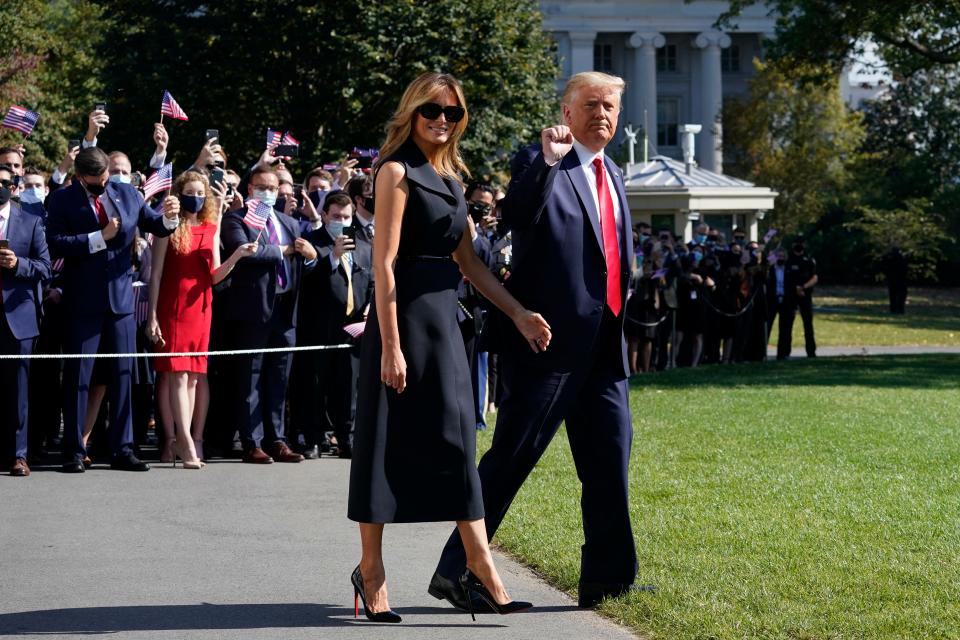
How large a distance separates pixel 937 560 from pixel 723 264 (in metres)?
17.4

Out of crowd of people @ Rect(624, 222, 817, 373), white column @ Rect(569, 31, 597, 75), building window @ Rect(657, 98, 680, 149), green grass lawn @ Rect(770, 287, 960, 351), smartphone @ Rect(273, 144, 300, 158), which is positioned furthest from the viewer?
building window @ Rect(657, 98, 680, 149)

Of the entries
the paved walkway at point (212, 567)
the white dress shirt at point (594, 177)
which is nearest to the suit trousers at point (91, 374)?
the paved walkway at point (212, 567)

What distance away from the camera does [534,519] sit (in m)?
9.01

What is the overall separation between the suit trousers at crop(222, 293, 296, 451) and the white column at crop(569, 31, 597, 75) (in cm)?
8330

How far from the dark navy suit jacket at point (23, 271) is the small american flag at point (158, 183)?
793mm

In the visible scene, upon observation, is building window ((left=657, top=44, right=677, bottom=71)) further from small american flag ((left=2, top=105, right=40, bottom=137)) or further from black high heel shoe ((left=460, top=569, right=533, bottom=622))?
black high heel shoe ((left=460, top=569, right=533, bottom=622))

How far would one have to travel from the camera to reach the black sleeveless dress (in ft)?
21.2

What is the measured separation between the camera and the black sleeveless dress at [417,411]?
645 cm

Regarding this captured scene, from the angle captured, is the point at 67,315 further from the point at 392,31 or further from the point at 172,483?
the point at 392,31

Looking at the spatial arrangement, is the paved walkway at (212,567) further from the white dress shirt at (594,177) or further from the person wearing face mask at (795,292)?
the person wearing face mask at (795,292)

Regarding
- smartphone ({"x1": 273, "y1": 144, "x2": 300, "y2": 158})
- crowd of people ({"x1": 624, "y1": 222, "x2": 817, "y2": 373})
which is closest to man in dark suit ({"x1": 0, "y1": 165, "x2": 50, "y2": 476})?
smartphone ({"x1": 273, "y1": 144, "x2": 300, "y2": 158})

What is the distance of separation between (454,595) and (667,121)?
92.6m

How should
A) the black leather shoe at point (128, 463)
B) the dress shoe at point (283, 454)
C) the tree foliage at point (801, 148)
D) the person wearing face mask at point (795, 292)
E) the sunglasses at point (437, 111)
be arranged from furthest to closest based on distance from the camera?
the tree foliage at point (801, 148)
the person wearing face mask at point (795, 292)
the dress shoe at point (283, 454)
the black leather shoe at point (128, 463)
the sunglasses at point (437, 111)

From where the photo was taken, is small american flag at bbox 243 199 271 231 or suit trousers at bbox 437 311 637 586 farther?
small american flag at bbox 243 199 271 231
